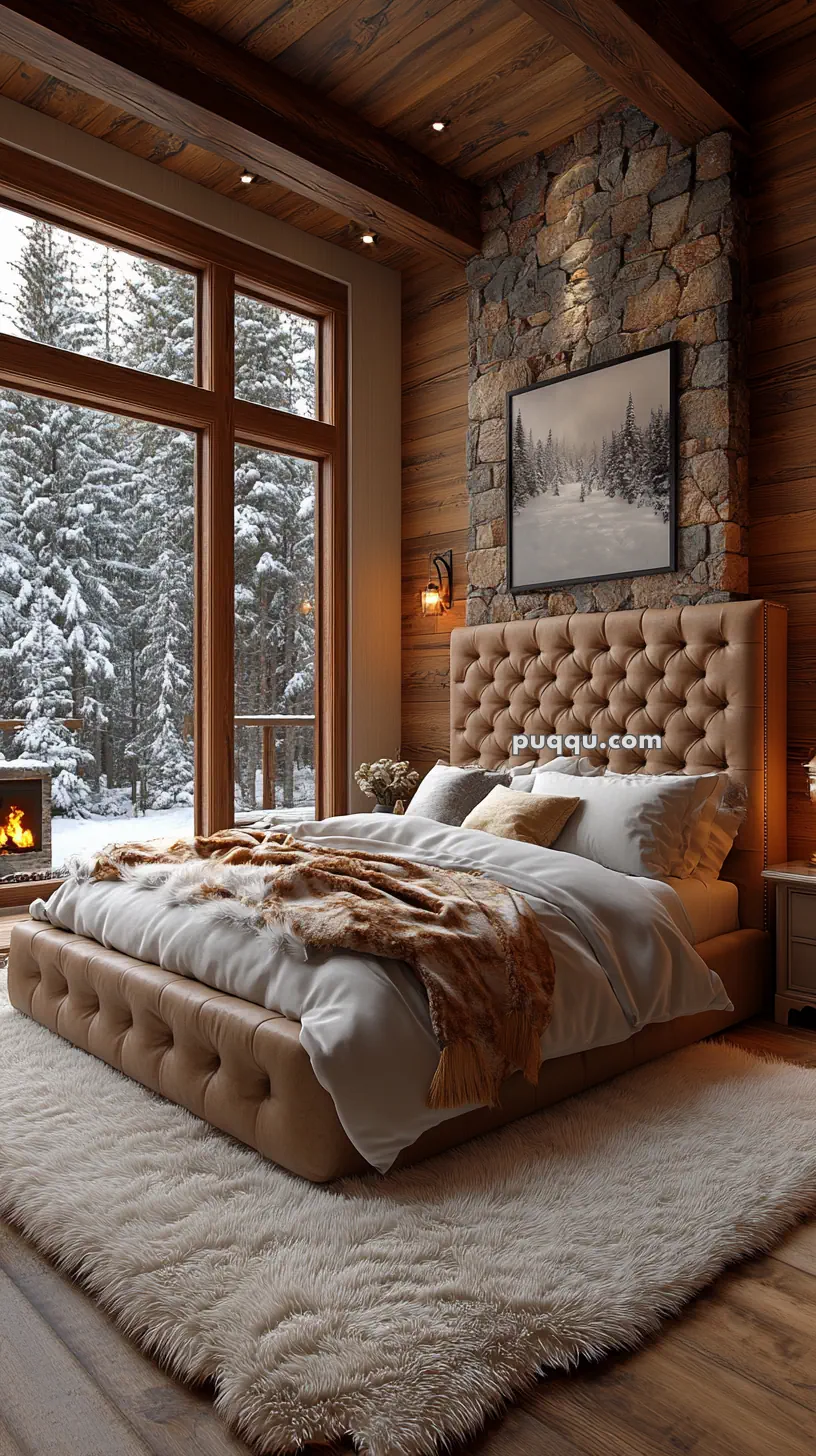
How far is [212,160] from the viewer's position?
14.9ft

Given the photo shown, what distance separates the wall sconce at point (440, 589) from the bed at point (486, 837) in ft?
1.63

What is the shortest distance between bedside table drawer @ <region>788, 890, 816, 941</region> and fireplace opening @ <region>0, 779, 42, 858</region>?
3.24 metres

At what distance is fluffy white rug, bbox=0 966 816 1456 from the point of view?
152 cm

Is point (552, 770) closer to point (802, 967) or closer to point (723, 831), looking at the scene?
point (723, 831)

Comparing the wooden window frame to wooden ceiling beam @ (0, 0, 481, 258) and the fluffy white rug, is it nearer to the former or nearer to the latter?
wooden ceiling beam @ (0, 0, 481, 258)

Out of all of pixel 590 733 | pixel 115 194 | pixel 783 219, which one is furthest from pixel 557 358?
pixel 115 194

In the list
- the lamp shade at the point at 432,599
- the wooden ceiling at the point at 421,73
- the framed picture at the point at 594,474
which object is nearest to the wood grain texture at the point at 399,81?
the wooden ceiling at the point at 421,73

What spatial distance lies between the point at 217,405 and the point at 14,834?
231 cm

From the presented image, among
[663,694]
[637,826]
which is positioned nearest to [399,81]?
[663,694]

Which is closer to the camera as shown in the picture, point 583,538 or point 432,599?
point 583,538

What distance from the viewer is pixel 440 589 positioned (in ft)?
17.4

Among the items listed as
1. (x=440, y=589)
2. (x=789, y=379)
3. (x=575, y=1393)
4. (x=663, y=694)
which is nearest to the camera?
(x=575, y=1393)

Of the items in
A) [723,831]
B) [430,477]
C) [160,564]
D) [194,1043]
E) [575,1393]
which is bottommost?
[575,1393]

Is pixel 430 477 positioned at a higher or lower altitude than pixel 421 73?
lower
